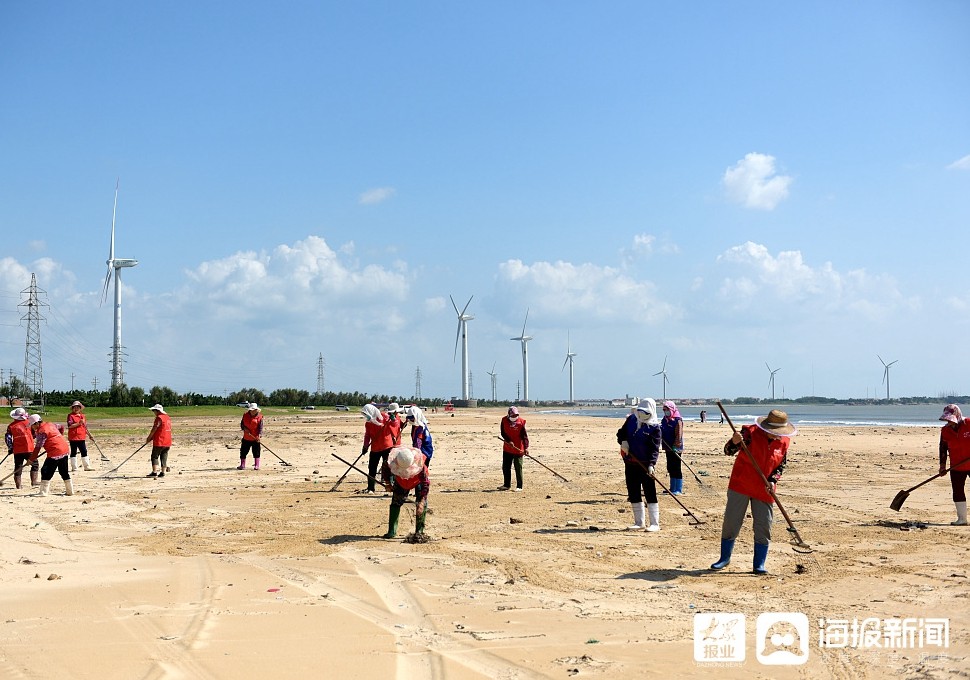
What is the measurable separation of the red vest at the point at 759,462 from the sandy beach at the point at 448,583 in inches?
39.5

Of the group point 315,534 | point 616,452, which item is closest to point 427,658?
point 315,534

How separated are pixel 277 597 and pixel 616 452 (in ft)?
76.1

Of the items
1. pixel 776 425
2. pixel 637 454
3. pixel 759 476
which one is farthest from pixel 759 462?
pixel 637 454

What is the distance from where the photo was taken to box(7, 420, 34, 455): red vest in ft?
60.3

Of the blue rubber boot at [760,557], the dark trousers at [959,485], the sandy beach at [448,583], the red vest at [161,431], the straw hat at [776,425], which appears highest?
the straw hat at [776,425]

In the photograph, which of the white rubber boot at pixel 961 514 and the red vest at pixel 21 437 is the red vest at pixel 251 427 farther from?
the white rubber boot at pixel 961 514

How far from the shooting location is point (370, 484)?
17938 mm

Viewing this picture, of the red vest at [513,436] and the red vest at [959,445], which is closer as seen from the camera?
the red vest at [959,445]

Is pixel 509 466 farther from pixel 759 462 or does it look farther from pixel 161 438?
pixel 161 438

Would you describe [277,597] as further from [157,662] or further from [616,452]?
[616,452]

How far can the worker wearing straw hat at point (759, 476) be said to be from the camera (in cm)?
985

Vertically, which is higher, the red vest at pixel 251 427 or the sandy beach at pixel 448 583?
the red vest at pixel 251 427

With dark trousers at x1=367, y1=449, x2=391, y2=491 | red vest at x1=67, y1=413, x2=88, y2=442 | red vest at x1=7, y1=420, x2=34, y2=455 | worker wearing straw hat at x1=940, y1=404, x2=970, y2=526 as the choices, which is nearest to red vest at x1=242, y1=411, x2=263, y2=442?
red vest at x1=67, y1=413, x2=88, y2=442

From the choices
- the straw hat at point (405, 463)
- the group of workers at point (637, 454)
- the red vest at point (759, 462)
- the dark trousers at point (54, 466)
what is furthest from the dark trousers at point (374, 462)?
the red vest at point (759, 462)
